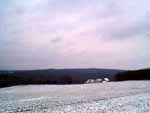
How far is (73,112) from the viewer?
13.5 feet

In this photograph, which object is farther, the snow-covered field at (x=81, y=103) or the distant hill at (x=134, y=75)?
the distant hill at (x=134, y=75)

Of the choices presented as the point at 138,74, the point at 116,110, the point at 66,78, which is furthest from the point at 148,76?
the point at 116,110

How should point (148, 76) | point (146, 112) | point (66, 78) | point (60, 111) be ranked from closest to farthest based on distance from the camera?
1. point (146, 112)
2. point (60, 111)
3. point (148, 76)
4. point (66, 78)

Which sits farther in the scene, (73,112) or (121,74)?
(121,74)

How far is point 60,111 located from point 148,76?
538 inches

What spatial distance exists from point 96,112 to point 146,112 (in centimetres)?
72

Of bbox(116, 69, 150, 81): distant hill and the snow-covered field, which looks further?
bbox(116, 69, 150, 81): distant hill

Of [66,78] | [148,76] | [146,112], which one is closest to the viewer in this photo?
[146,112]

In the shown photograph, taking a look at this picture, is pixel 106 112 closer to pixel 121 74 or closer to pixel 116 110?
pixel 116 110

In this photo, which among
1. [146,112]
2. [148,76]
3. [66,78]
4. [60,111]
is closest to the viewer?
[146,112]

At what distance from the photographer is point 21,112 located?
4.18m

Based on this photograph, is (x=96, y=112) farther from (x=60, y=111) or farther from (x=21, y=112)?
(x=21, y=112)

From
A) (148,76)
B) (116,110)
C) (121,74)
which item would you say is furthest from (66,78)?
(116,110)

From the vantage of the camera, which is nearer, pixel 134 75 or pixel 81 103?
pixel 81 103
